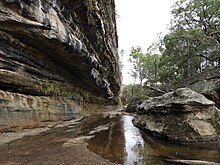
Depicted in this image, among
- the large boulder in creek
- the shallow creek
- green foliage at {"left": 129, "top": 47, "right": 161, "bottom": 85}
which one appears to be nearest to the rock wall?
the shallow creek

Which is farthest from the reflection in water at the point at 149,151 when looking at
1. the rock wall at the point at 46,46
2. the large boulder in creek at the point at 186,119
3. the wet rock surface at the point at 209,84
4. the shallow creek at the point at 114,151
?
the wet rock surface at the point at 209,84

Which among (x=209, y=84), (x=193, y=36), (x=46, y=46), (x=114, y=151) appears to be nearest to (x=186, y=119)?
(x=114, y=151)

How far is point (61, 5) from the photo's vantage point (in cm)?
1023

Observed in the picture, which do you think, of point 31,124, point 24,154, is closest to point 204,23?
point 31,124

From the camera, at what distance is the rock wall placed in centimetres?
747

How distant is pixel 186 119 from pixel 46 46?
7581mm

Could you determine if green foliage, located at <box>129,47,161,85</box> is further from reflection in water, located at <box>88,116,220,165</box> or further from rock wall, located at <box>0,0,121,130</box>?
reflection in water, located at <box>88,116,220,165</box>

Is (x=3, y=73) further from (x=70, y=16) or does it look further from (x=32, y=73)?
(x=70, y=16)

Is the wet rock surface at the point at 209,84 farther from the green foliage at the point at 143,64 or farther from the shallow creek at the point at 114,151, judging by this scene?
the green foliage at the point at 143,64

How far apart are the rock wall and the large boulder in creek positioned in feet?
20.5

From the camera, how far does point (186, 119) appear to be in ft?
24.2

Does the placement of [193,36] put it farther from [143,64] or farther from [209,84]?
[143,64]

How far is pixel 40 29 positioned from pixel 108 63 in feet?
43.8

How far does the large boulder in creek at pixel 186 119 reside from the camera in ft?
23.1
